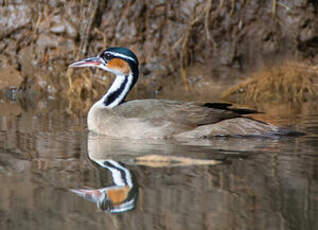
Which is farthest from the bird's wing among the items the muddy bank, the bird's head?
the muddy bank

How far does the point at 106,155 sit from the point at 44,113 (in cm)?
320

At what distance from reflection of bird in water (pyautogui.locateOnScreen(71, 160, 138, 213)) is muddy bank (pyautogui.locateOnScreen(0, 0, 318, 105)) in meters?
6.47

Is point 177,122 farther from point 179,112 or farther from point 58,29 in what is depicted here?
point 58,29

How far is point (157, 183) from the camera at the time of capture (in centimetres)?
410

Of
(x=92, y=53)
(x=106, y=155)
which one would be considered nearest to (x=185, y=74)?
(x=92, y=53)

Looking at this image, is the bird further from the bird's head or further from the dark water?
the bird's head

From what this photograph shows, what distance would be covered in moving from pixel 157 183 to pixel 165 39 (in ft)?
23.4

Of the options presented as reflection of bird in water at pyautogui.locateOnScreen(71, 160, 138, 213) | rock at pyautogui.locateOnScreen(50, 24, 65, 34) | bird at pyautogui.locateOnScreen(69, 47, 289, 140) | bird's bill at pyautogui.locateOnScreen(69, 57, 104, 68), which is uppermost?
rock at pyautogui.locateOnScreen(50, 24, 65, 34)

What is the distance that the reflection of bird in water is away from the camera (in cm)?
362

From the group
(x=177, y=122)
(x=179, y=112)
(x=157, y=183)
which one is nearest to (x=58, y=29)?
(x=179, y=112)

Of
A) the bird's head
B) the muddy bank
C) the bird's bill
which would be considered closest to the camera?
the bird's head

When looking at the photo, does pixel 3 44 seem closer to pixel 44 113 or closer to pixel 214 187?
pixel 44 113

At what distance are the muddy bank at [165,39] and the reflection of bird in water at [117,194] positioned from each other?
6.47 meters

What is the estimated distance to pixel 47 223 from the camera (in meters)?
3.32
